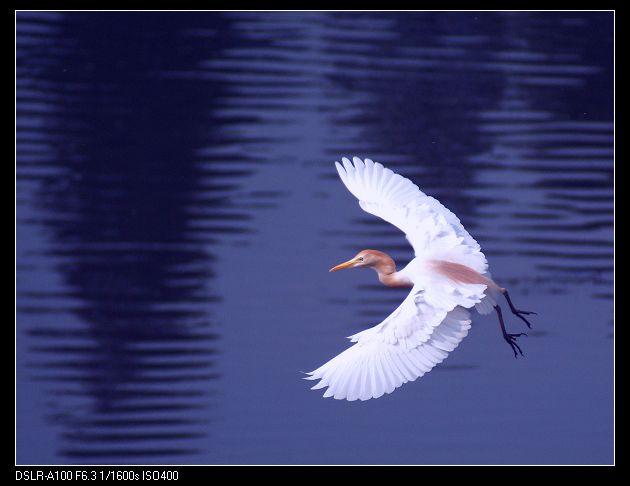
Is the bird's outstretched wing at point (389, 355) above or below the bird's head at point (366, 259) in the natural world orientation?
below

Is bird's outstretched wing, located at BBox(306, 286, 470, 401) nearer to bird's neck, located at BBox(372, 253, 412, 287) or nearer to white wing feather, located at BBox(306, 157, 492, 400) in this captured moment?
white wing feather, located at BBox(306, 157, 492, 400)

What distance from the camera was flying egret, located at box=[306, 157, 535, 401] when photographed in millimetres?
2037

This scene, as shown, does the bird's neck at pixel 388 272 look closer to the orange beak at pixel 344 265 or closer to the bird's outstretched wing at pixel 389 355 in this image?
the orange beak at pixel 344 265

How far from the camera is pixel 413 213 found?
227cm

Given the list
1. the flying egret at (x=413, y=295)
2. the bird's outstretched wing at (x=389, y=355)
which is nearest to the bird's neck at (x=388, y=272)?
the flying egret at (x=413, y=295)

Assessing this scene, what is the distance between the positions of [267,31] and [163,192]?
68 cm

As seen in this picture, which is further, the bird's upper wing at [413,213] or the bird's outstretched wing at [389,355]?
the bird's upper wing at [413,213]

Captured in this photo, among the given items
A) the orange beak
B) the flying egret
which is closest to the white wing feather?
the flying egret

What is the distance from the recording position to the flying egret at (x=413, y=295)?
6.68 ft

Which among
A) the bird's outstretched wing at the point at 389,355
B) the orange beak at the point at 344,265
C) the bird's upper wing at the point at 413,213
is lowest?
the bird's outstretched wing at the point at 389,355

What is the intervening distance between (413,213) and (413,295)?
242 millimetres

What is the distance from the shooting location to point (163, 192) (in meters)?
3.01

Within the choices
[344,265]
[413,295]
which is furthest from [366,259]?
[413,295]

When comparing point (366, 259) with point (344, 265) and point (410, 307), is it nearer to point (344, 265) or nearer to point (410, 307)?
point (344, 265)
